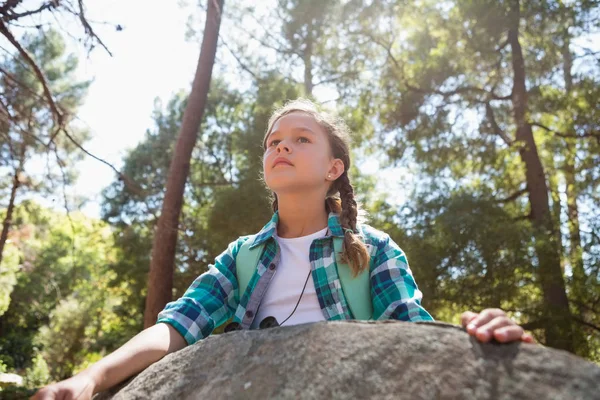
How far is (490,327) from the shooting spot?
99 cm

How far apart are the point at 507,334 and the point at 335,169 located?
48.9 inches

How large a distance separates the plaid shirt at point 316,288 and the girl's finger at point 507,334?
0.55 meters

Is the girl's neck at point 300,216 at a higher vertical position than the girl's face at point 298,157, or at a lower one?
lower

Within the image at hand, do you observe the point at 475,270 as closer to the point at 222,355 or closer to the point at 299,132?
the point at 299,132

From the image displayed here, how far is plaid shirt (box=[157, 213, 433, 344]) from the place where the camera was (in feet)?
5.11

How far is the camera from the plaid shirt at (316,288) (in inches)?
61.3

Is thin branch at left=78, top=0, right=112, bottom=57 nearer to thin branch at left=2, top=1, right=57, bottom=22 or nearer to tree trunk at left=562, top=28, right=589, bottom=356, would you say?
thin branch at left=2, top=1, right=57, bottom=22

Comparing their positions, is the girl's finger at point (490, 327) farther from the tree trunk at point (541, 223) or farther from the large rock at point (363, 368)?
the tree trunk at point (541, 223)

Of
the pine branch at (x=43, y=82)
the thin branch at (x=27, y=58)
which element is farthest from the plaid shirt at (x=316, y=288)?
the thin branch at (x=27, y=58)

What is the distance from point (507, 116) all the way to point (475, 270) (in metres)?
2.89

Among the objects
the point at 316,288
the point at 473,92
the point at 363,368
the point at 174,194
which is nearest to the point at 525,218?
the point at 473,92

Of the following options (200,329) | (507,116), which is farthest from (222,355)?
(507,116)

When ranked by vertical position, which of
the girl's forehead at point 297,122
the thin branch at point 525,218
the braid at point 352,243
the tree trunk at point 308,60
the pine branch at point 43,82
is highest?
the tree trunk at point 308,60

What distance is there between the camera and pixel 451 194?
6840 millimetres
